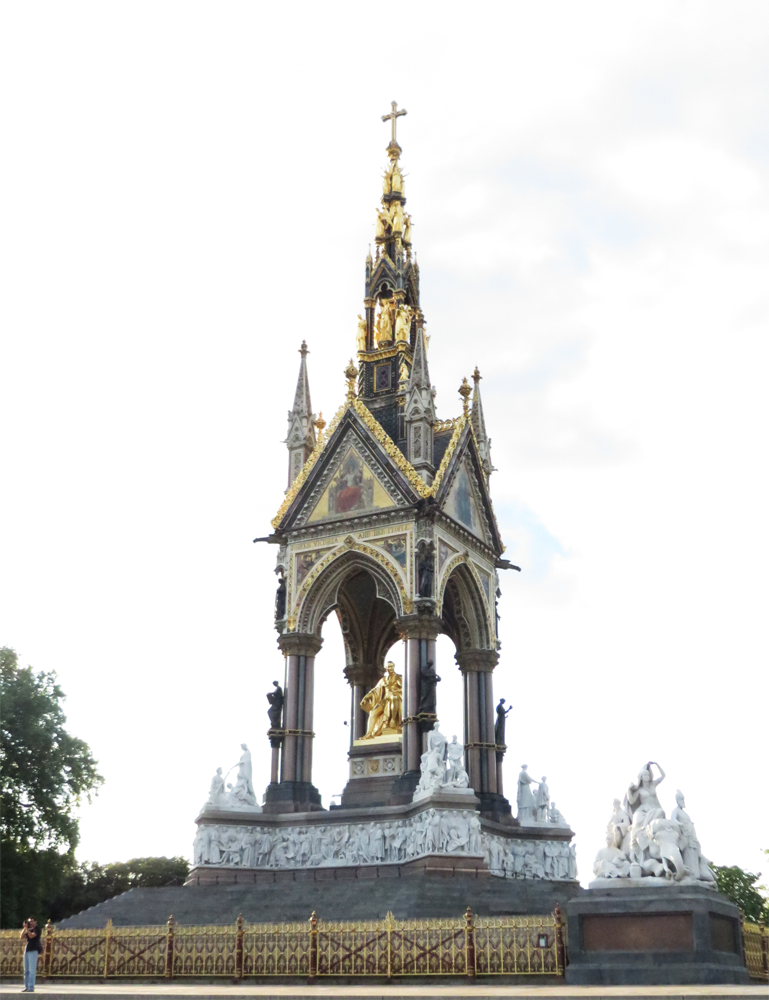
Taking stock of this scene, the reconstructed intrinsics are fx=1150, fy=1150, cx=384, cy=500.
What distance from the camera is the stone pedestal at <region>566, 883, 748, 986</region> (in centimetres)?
1505

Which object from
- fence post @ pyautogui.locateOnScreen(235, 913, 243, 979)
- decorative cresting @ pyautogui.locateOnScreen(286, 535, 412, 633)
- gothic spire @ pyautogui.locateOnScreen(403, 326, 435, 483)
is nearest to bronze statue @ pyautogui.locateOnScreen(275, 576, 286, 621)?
decorative cresting @ pyautogui.locateOnScreen(286, 535, 412, 633)

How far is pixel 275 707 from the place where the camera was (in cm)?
2964

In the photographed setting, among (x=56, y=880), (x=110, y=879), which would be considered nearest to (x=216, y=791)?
(x=56, y=880)

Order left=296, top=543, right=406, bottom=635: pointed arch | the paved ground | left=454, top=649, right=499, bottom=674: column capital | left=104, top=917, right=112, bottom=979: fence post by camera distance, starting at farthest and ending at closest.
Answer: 1. left=454, top=649, right=499, bottom=674: column capital
2. left=296, top=543, right=406, bottom=635: pointed arch
3. left=104, top=917, right=112, bottom=979: fence post
4. the paved ground

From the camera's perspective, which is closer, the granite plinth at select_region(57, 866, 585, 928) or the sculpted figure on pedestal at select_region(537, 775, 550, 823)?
the granite plinth at select_region(57, 866, 585, 928)

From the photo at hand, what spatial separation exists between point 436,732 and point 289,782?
468 centimetres

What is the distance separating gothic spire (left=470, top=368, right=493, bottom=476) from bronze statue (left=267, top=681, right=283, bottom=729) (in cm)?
907

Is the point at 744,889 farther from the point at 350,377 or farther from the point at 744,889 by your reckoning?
the point at 350,377

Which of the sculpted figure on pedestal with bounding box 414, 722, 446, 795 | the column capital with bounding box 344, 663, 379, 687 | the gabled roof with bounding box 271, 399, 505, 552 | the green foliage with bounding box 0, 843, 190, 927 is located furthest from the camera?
the green foliage with bounding box 0, 843, 190, 927

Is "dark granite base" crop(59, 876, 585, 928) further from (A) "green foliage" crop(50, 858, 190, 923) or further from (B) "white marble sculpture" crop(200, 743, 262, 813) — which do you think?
(A) "green foliage" crop(50, 858, 190, 923)

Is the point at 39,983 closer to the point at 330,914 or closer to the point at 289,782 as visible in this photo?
the point at 330,914

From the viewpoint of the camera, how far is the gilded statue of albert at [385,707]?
97.7 ft

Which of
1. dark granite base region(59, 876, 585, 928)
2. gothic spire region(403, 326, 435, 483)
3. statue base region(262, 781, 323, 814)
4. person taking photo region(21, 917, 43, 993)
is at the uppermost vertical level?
gothic spire region(403, 326, 435, 483)

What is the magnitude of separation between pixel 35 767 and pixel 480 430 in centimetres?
1909
